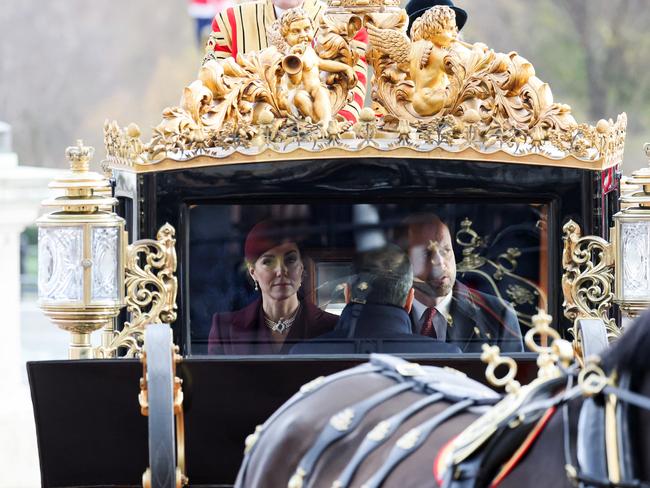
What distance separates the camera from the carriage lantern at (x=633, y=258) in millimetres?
4320

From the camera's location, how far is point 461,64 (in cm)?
446

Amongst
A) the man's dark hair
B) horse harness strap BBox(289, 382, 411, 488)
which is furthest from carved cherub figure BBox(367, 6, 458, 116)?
horse harness strap BBox(289, 382, 411, 488)

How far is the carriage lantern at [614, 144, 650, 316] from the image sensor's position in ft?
14.2

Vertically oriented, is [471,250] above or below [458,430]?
above

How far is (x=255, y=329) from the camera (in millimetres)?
4473

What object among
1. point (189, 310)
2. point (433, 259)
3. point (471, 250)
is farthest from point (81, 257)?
point (471, 250)

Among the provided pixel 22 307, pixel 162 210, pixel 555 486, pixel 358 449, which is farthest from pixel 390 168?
pixel 22 307

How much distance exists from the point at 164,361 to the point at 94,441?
1.17 ft

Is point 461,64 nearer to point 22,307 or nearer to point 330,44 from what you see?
point 330,44

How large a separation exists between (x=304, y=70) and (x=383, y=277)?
56 centimetres

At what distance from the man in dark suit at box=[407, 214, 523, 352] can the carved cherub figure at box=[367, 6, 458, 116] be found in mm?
336

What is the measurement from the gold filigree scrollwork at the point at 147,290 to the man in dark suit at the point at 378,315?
351 millimetres

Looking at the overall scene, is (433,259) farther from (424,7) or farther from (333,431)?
(424,7)

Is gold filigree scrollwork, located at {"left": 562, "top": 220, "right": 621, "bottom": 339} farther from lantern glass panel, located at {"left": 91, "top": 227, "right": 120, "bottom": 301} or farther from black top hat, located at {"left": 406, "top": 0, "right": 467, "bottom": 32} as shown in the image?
black top hat, located at {"left": 406, "top": 0, "right": 467, "bottom": 32}
